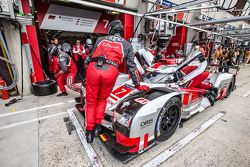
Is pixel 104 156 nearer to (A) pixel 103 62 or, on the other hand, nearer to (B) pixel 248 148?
(A) pixel 103 62

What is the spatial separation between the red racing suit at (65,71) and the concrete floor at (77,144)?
2.95 feet

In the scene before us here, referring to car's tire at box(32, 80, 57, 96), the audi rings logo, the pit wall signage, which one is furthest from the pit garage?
the pit wall signage

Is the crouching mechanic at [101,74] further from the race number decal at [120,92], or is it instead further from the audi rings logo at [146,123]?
the audi rings logo at [146,123]

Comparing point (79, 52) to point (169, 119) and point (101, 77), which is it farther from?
point (169, 119)

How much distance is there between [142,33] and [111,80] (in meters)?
5.95

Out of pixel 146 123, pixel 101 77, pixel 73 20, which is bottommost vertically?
pixel 146 123

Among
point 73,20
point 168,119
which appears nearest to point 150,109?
point 168,119

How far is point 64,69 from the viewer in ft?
11.4

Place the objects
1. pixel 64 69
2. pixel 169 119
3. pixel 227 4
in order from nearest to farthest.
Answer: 1. pixel 169 119
2. pixel 227 4
3. pixel 64 69

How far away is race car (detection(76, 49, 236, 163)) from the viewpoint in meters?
1.52

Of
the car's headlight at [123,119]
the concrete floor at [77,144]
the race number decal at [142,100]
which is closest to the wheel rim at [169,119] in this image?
A: the concrete floor at [77,144]

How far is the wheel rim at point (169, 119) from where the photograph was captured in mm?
1862

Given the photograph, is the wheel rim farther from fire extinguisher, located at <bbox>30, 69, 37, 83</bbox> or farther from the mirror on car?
fire extinguisher, located at <bbox>30, 69, 37, 83</bbox>

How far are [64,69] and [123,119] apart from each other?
259cm
